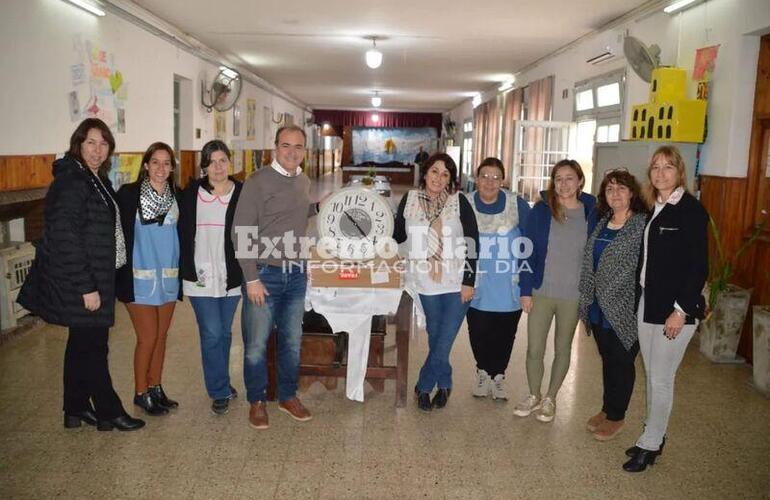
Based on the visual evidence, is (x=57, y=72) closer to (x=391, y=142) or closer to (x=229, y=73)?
(x=229, y=73)

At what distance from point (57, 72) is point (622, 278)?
A: 4.52 m

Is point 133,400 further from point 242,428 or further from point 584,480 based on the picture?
point 584,480

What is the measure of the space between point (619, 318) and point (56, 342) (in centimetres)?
359

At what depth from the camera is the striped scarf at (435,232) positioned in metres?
3.01

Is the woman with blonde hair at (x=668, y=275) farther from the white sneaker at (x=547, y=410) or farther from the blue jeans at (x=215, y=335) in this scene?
the blue jeans at (x=215, y=335)

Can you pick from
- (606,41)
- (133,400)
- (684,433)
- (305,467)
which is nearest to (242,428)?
(305,467)

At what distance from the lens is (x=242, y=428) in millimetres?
2955

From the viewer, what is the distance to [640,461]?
265 centimetres

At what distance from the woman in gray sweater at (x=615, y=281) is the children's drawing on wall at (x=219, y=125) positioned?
7.80m

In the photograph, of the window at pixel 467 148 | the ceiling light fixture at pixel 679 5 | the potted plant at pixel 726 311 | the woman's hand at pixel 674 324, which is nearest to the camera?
the woman's hand at pixel 674 324

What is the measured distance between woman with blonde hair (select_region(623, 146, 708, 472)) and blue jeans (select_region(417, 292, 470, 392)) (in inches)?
34.7

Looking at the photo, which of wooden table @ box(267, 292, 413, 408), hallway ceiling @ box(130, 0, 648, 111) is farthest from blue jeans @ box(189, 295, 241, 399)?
hallway ceiling @ box(130, 0, 648, 111)

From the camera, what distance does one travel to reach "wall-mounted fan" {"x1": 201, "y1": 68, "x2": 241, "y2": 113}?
888 centimetres

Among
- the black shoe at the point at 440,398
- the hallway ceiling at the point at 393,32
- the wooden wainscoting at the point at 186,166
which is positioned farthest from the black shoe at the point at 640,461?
the wooden wainscoting at the point at 186,166
